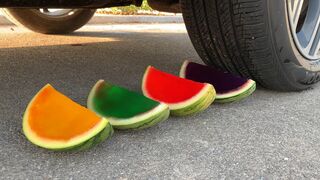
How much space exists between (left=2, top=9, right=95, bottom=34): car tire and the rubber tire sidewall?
102 inches

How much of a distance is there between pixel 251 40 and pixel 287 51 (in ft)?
0.75

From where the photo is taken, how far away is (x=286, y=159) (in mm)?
1308

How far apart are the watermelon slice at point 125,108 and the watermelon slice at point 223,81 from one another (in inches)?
17.9

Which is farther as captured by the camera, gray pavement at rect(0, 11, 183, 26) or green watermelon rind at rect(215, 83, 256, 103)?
gray pavement at rect(0, 11, 183, 26)

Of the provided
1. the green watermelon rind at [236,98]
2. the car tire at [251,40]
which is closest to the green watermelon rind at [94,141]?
the green watermelon rind at [236,98]

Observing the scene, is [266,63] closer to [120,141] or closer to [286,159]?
[286,159]

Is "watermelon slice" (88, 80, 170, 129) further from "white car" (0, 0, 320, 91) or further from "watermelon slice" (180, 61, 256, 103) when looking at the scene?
"white car" (0, 0, 320, 91)

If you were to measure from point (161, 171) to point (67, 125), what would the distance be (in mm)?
344

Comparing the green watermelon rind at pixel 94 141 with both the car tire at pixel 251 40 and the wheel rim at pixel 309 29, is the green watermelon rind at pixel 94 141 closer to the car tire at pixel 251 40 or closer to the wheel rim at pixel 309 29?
the car tire at pixel 251 40

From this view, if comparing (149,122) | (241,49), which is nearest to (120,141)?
(149,122)

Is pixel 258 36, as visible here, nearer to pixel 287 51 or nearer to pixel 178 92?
pixel 287 51

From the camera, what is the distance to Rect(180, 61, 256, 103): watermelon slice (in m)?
1.78

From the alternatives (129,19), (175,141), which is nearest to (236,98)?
(175,141)

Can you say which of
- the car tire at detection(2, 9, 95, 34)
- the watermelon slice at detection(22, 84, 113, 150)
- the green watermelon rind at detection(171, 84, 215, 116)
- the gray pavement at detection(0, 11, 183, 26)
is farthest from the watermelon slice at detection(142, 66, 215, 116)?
the gray pavement at detection(0, 11, 183, 26)
